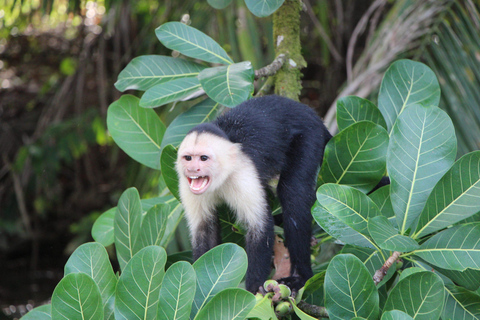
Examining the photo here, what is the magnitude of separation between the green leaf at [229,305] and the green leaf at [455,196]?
1.60ft

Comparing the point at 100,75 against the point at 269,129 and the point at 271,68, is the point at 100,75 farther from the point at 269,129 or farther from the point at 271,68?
the point at 269,129

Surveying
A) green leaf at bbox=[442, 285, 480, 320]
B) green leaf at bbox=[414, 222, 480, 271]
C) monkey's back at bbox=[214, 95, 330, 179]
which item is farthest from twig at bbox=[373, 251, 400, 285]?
monkey's back at bbox=[214, 95, 330, 179]

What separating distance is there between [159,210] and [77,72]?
301cm

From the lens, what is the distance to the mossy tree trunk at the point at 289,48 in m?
2.03

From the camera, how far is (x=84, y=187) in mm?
5293

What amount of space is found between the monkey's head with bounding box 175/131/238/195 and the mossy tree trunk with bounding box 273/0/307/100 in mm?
440

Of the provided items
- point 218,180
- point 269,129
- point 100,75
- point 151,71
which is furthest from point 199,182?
point 100,75

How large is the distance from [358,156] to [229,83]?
0.49 metres

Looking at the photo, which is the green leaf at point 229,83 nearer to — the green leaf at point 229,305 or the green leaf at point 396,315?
the green leaf at point 229,305

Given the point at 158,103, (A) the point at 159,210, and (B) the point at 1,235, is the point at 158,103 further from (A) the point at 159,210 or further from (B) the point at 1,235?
(B) the point at 1,235

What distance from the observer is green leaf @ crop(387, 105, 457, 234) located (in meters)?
1.24

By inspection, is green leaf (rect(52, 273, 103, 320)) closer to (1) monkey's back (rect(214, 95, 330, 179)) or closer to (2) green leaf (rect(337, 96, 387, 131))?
(1) monkey's back (rect(214, 95, 330, 179))

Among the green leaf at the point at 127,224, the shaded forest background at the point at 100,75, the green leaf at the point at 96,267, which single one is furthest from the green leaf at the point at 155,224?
the shaded forest background at the point at 100,75

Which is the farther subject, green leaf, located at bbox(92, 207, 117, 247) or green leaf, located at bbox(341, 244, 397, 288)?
green leaf, located at bbox(92, 207, 117, 247)
